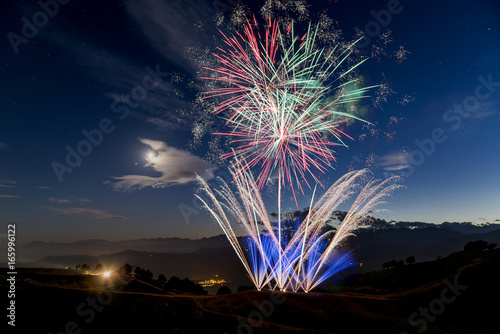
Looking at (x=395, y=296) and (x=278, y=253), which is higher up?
(x=278, y=253)

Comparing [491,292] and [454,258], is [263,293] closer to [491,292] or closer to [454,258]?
[491,292]

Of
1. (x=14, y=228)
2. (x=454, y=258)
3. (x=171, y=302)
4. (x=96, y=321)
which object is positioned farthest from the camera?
(x=454, y=258)

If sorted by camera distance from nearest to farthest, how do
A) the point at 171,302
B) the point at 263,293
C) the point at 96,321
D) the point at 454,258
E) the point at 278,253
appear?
1. the point at 96,321
2. the point at 171,302
3. the point at 263,293
4. the point at 278,253
5. the point at 454,258

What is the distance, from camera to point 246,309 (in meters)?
20.6

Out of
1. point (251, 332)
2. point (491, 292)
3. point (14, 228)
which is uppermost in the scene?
point (14, 228)

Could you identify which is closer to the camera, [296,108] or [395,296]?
[296,108]

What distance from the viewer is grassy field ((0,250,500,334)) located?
1616 centimetres

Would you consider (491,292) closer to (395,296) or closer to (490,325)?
(490,325)

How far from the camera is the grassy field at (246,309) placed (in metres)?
16.2

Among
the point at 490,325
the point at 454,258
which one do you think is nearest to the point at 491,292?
the point at 490,325

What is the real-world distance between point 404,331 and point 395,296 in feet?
36.7

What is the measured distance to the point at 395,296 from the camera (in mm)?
27719

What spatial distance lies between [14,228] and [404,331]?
1210 inches

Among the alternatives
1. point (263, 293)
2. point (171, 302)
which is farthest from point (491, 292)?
point (171, 302)
